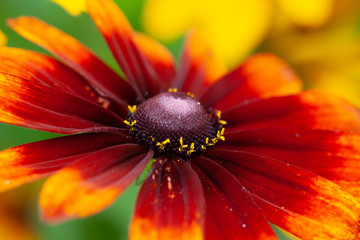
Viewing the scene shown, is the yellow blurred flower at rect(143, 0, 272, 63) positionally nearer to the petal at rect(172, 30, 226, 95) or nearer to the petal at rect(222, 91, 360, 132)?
the petal at rect(172, 30, 226, 95)

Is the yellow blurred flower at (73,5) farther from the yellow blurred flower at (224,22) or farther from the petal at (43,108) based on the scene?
the yellow blurred flower at (224,22)

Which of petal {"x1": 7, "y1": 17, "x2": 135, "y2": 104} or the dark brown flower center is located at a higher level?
petal {"x1": 7, "y1": 17, "x2": 135, "y2": 104}

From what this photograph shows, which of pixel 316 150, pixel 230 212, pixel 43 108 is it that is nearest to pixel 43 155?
pixel 43 108

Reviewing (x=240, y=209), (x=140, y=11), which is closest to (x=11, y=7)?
(x=140, y=11)

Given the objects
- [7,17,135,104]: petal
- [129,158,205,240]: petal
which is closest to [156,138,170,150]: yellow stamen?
[129,158,205,240]: petal

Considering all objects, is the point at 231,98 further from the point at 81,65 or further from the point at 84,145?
the point at 84,145

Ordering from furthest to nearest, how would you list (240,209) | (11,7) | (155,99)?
(11,7), (155,99), (240,209)
